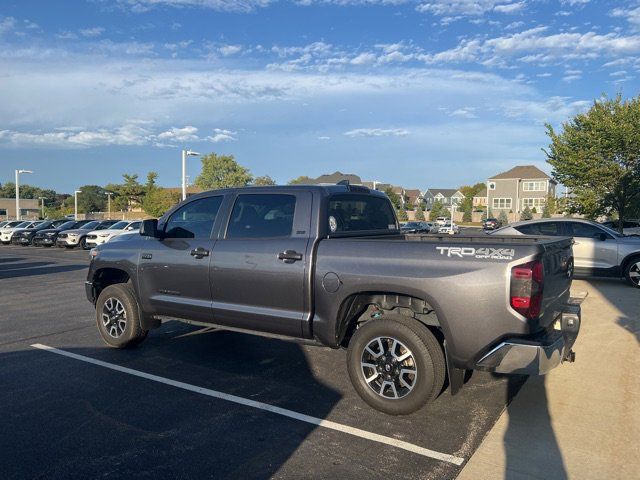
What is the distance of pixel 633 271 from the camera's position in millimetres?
11398

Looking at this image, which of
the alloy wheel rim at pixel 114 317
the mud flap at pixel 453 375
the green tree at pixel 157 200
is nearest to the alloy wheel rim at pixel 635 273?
the mud flap at pixel 453 375

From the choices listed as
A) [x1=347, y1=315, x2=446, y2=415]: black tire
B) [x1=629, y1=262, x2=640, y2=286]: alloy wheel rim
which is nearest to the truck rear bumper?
[x1=347, y1=315, x2=446, y2=415]: black tire

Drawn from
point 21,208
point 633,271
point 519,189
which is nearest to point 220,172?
point 21,208

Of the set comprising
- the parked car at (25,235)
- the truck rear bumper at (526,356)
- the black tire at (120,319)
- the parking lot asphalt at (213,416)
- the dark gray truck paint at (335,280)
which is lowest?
the parked car at (25,235)

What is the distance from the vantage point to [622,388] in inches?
197

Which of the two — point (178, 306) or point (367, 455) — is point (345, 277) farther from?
point (178, 306)

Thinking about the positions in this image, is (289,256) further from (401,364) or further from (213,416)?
(213,416)

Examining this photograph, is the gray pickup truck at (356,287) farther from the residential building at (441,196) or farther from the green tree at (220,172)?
the residential building at (441,196)

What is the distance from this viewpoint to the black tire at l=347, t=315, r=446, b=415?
13.8 ft

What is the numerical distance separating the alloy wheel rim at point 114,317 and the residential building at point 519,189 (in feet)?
243

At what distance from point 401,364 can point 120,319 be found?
370 cm

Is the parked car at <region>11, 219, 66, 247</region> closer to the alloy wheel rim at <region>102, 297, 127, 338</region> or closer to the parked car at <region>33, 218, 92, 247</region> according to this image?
the parked car at <region>33, 218, 92, 247</region>

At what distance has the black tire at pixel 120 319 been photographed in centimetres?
621

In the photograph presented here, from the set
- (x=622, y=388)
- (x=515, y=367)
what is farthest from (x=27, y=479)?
(x=622, y=388)
